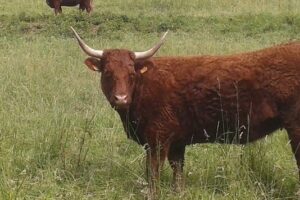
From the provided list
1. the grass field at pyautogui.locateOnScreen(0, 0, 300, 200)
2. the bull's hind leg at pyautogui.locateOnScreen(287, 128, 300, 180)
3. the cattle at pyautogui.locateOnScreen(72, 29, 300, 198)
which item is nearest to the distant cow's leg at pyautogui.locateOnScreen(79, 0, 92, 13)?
the grass field at pyautogui.locateOnScreen(0, 0, 300, 200)

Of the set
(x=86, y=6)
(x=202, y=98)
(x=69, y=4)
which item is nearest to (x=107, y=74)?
(x=202, y=98)

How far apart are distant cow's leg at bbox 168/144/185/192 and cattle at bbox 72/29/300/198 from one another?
13mm

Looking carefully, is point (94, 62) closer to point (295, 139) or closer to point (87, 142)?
point (87, 142)

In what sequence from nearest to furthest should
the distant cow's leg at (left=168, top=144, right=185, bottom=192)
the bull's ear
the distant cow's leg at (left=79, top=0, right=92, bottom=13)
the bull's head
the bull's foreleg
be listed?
the bull's head
the bull's foreleg
the distant cow's leg at (left=168, top=144, right=185, bottom=192)
the bull's ear
the distant cow's leg at (left=79, top=0, right=92, bottom=13)

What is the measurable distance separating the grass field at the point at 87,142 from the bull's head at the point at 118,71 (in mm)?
632

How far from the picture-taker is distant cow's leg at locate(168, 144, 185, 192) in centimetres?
544

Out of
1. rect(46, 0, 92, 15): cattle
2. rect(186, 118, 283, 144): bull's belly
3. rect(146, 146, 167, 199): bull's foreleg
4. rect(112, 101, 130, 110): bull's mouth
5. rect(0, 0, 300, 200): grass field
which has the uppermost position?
rect(112, 101, 130, 110): bull's mouth

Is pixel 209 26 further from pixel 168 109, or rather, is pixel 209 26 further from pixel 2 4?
pixel 168 109

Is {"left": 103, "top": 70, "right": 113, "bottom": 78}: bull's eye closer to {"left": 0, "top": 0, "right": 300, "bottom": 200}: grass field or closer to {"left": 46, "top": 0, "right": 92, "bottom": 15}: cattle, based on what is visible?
{"left": 0, "top": 0, "right": 300, "bottom": 200}: grass field

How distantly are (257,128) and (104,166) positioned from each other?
4.53 feet

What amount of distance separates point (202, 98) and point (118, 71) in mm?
754

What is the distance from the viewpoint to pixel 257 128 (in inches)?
212

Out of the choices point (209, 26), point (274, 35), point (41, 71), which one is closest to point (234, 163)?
point (41, 71)

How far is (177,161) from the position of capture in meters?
5.67
